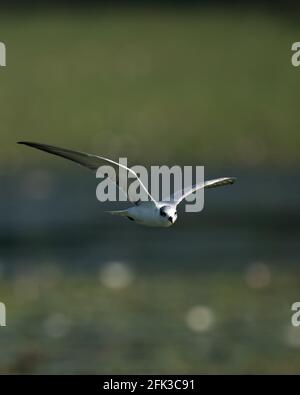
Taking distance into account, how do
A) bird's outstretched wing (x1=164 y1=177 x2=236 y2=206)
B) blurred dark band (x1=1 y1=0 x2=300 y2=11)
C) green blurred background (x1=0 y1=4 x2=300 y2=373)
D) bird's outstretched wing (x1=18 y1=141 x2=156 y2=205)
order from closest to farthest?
bird's outstretched wing (x1=18 y1=141 x2=156 y2=205) → bird's outstretched wing (x1=164 y1=177 x2=236 y2=206) → green blurred background (x1=0 y1=4 x2=300 y2=373) → blurred dark band (x1=1 y1=0 x2=300 y2=11)

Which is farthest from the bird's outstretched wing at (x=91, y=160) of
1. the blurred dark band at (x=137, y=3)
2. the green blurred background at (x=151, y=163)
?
the blurred dark band at (x=137, y=3)

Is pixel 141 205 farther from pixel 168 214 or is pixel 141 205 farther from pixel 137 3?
pixel 137 3

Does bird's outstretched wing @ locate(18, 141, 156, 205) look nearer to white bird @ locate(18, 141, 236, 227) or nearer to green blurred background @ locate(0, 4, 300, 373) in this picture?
white bird @ locate(18, 141, 236, 227)

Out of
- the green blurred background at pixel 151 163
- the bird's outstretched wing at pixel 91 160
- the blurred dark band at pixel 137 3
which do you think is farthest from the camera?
the blurred dark band at pixel 137 3

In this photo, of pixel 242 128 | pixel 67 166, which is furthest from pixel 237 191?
pixel 242 128

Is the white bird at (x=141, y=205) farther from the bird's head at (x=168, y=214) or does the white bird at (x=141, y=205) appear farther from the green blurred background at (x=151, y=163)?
the green blurred background at (x=151, y=163)

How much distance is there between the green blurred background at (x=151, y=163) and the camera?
408cm

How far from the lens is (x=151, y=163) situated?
716 centimetres

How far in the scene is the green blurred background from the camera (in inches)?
161

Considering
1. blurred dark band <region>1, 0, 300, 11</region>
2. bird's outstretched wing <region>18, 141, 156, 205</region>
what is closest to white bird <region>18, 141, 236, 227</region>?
bird's outstretched wing <region>18, 141, 156, 205</region>

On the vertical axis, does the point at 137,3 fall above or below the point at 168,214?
above

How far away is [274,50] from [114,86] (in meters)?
1.22

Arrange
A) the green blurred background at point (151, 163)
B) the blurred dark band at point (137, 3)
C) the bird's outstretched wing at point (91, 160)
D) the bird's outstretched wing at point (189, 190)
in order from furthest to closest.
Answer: the blurred dark band at point (137, 3) → the green blurred background at point (151, 163) → the bird's outstretched wing at point (189, 190) → the bird's outstretched wing at point (91, 160)

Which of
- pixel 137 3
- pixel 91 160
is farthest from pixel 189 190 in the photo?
pixel 137 3
